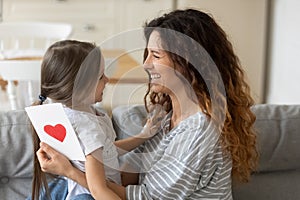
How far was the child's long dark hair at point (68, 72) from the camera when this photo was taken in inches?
48.6

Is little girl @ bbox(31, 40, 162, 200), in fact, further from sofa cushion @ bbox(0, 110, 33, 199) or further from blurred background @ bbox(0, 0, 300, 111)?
blurred background @ bbox(0, 0, 300, 111)

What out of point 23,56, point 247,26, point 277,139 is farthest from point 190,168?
point 247,26

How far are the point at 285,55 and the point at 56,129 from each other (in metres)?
2.74

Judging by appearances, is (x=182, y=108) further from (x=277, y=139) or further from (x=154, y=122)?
(x=277, y=139)

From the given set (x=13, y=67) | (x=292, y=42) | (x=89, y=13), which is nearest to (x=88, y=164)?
(x=13, y=67)

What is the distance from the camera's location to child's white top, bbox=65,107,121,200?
4.00 feet

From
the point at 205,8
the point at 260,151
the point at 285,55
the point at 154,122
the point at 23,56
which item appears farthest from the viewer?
the point at 205,8

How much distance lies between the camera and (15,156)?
152 cm

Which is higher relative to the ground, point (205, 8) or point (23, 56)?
point (205, 8)

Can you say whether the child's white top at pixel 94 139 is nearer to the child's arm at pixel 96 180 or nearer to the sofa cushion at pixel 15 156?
the child's arm at pixel 96 180

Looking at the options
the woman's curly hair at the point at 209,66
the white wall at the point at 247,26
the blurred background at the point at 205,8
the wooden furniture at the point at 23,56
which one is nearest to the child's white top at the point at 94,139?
the woman's curly hair at the point at 209,66

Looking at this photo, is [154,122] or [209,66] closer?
[209,66]

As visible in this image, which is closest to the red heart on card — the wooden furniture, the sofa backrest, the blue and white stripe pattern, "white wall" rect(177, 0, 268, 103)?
the blue and white stripe pattern

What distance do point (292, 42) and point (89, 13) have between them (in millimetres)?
1594
